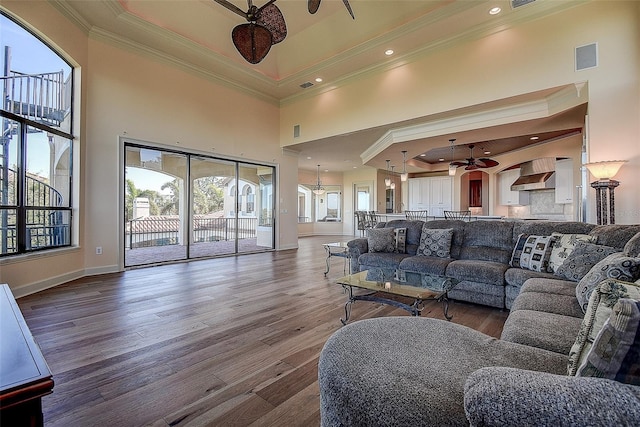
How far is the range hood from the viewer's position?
26.6 ft

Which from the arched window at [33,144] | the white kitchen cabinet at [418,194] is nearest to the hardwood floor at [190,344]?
the arched window at [33,144]

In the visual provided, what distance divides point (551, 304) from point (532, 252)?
1393 mm

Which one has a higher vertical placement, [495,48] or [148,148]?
[495,48]

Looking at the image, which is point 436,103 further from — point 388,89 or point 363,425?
point 363,425

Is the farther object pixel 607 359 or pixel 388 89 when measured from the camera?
pixel 388 89

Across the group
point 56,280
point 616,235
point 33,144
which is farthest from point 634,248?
point 33,144

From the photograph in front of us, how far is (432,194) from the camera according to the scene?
11.4m

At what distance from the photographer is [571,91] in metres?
4.23

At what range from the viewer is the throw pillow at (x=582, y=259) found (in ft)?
8.04

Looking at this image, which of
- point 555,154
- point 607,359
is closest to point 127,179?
point 607,359

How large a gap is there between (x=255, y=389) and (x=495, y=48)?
5.56 meters

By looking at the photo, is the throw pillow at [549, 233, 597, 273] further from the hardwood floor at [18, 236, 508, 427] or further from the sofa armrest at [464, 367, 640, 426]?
the sofa armrest at [464, 367, 640, 426]

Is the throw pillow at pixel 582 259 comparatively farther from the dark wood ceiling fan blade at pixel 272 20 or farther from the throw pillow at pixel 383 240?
the dark wood ceiling fan blade at pixel 272 20

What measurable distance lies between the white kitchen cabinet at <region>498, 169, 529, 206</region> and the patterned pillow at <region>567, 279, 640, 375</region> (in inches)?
389
